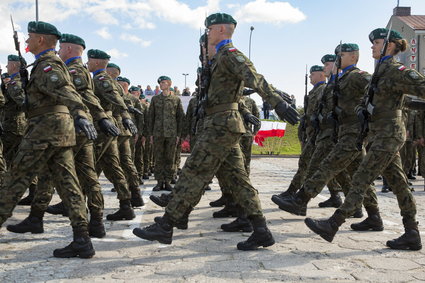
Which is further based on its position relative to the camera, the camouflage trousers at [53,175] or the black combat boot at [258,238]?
the black combat boot at [258,238]

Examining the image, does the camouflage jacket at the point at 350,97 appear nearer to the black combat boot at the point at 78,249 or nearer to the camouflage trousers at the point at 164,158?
the black combat boot at the point at 78,249

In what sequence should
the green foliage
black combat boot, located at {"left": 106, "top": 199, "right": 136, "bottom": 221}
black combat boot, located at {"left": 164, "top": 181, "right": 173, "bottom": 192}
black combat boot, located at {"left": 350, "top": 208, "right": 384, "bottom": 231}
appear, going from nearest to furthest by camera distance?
black combat boot, located at {"left": 350, "top": 208, "right": 384, "bottom": 231}
black combat boot, located at {"left": 106, "top": 199, "right": 136, "bottom": 221}
black combat boot, located at {"left": 164, "top": 181, "right": 173, "bottom": 192}
the green foliage

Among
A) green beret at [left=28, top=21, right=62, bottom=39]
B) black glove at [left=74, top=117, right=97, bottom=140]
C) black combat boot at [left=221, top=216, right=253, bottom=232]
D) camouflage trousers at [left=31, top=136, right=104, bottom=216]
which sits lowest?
black combat boot at [left=221, top=216, right=253, bottom=232]

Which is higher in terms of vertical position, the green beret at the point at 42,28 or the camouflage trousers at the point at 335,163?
the green beret at the point at 42,28

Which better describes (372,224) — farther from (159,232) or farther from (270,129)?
(270,129)

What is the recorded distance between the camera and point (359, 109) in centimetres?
505

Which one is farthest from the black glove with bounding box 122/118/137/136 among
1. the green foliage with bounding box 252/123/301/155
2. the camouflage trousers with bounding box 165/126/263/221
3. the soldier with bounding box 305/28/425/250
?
the green foliage with bounding box 252/123/301/155

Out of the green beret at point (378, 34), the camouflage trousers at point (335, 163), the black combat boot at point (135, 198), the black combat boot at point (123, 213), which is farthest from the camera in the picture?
the black combat boot at point (135, 198)

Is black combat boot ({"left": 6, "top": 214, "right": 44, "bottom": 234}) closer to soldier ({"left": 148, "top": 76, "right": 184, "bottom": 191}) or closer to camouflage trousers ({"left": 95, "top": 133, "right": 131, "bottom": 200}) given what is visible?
camouflage trousers ({"left": 95, "top": 133, "right": 131, "bottom": 200})

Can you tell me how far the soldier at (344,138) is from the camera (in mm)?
5445

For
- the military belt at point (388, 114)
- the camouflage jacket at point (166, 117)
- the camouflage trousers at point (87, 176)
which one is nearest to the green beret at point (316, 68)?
the camouflage jacket at point (166, 117)

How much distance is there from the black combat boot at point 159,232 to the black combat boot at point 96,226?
95 cm

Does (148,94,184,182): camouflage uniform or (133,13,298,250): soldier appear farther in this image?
(148,94,184,182): camouflage uniform

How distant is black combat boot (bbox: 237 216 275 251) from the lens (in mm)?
4535
